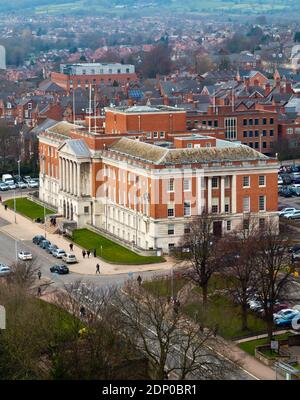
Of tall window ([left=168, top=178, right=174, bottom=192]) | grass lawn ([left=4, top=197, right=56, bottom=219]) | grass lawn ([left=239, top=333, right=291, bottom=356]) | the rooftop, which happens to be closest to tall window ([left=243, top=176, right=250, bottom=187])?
the rooftop

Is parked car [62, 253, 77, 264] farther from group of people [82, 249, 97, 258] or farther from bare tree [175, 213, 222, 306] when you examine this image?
bare tree [175, 213, 222, 306]

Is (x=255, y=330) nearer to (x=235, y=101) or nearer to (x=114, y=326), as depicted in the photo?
(x=114, y=326)

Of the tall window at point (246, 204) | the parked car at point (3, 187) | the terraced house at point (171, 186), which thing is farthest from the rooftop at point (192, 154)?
the parked car at point (3, 187)

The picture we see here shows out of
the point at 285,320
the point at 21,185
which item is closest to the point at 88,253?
the point at 285,320

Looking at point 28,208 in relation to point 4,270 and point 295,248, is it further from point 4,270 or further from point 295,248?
point 295,248

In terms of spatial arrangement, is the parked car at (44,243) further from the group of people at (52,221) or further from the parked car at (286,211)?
the parked car at (286,211)
